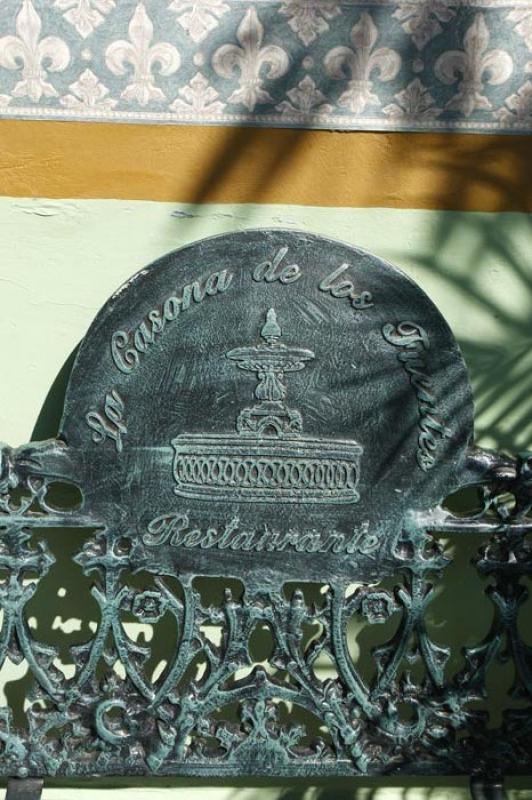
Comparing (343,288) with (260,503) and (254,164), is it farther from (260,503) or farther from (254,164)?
(260,503)

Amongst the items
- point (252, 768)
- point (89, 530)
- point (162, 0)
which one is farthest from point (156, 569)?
point (162, 0)

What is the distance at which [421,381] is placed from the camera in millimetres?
2689

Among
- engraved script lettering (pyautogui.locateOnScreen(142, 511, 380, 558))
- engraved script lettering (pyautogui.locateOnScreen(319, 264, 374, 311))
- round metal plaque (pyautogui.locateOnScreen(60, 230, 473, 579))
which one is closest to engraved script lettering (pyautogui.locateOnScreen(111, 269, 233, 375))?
round metal plaque (pyautogui.locateOnScreen(60, 230, 473, 579))

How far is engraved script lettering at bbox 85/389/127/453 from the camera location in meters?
2.67

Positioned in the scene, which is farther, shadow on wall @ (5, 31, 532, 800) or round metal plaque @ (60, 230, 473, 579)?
shadow on wall @ (5, 31, 532, 800)

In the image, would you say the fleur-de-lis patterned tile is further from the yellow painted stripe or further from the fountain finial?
the fountain finial

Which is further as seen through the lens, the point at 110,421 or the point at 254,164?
the point at 254,164

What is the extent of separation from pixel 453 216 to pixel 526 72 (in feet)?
1.26

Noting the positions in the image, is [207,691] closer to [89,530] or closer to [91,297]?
[89,530]

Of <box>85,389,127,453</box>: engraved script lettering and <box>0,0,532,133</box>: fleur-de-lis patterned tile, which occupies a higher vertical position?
<box>0,0,532,133</box>: fleur-de-lis patterned tile

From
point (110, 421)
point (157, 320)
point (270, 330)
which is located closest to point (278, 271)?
point (270, 330)

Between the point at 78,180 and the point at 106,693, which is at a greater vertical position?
the point at 78,180

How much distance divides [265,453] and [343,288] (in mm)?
432

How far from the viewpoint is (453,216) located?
2842 mm
